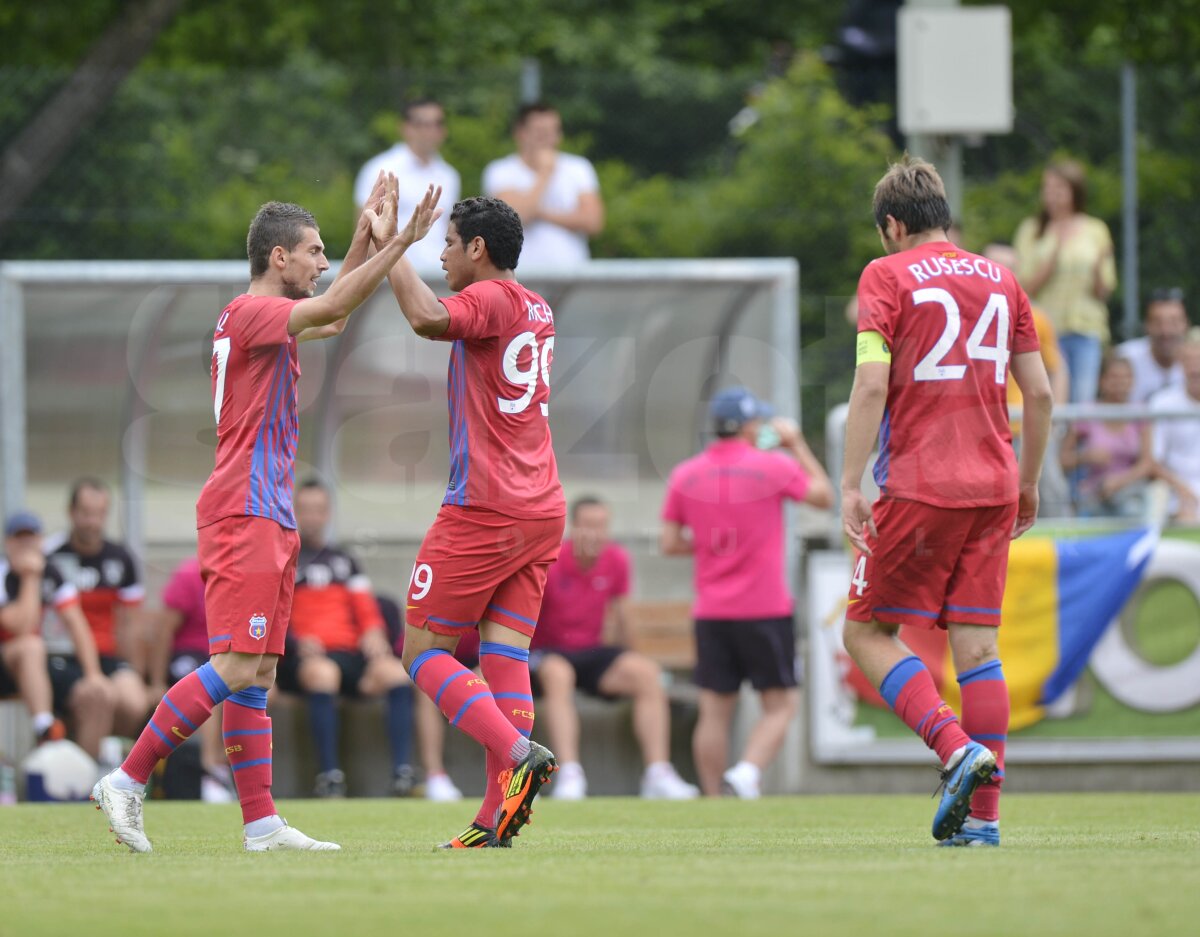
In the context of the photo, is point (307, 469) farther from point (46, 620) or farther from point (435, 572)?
point (435, 572)

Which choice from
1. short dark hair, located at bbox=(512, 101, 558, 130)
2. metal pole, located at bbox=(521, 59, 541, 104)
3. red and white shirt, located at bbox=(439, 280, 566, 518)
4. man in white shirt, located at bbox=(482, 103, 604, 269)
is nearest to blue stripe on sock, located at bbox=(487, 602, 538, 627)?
red and white shirt, located at bbox=(439, 280, 566, 518)

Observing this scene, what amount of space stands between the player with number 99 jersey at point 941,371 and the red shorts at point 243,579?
2.13 metres

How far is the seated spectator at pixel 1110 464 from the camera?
11.8m

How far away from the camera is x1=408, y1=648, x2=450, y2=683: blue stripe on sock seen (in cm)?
669

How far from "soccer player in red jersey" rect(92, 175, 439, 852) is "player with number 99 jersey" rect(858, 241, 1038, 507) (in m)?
1.65

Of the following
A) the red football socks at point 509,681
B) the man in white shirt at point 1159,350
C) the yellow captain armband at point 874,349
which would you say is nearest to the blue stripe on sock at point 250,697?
the red football socks at point 509,681

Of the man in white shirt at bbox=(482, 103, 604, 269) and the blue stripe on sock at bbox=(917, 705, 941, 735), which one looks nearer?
the blue stripe on sock at bbox=(917, 705, 941, 735)

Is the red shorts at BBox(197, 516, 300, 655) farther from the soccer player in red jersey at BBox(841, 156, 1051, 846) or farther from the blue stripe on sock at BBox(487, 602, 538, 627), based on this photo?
the soccer player in red jersey at BBox(841, 156, 1051, 846)

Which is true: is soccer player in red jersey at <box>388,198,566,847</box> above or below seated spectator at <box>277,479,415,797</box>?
above

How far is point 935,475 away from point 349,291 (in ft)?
6.95

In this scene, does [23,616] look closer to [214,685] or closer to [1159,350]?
[214,685]

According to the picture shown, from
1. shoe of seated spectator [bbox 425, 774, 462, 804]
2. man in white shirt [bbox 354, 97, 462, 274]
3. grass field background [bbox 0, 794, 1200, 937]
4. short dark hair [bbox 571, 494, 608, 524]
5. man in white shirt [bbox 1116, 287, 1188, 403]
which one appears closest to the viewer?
grass field background [bbox 0, 794, 1200, 937]

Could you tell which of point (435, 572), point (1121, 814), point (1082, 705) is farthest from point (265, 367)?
point (1082, 705)

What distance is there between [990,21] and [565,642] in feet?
15.6
